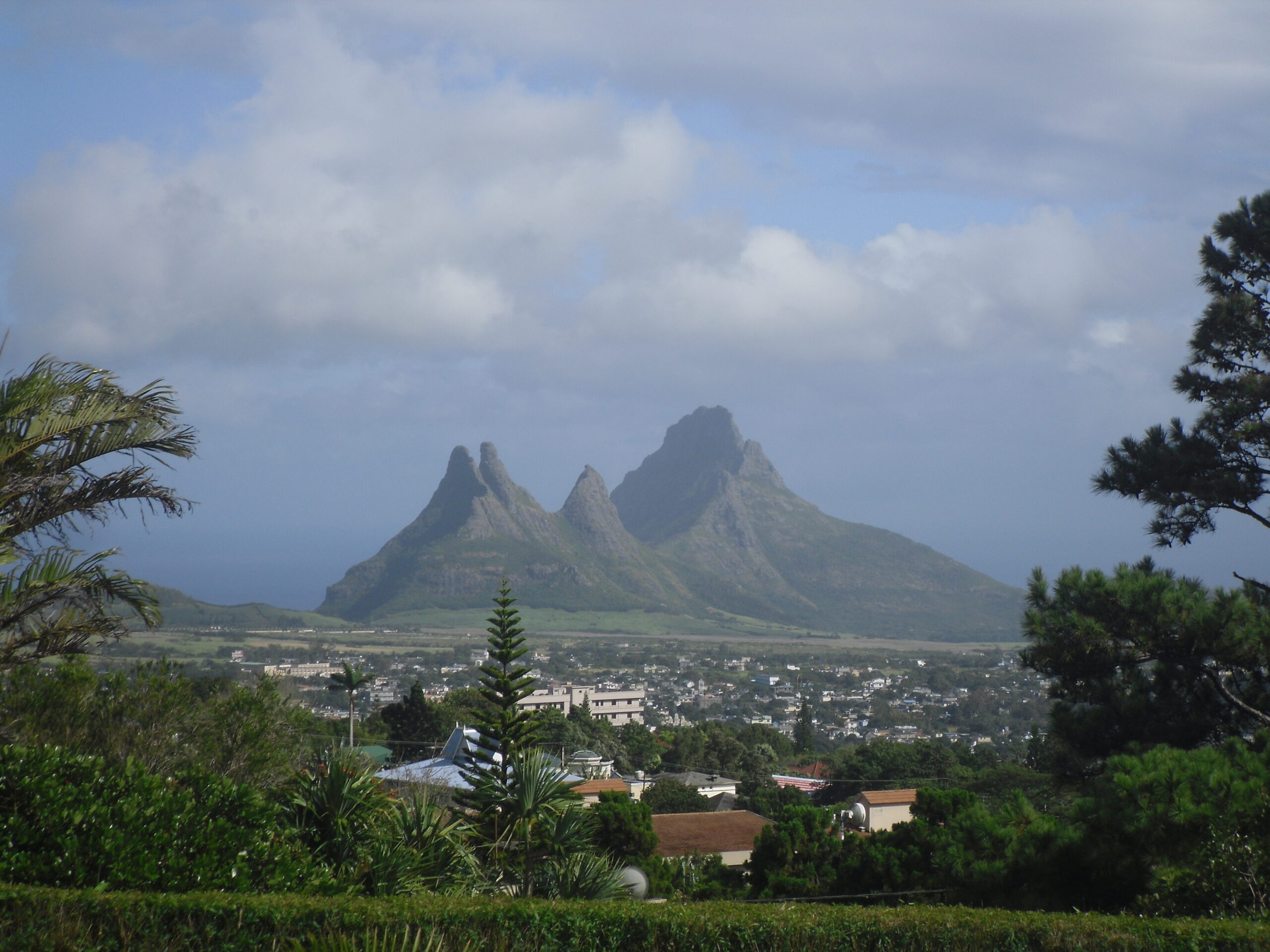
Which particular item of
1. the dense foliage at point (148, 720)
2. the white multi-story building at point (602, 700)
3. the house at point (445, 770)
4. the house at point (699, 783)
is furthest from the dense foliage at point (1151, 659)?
the white multi-story building at point (602, 700)

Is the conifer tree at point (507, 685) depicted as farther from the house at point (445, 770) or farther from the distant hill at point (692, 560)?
the distant hill at point (692, 560)

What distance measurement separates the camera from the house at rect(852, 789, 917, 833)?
27.7m

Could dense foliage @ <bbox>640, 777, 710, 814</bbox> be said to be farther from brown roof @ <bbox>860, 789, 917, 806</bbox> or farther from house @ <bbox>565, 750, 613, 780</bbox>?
brown roof @ <bbox>860, 789, 917, 806</bbox>

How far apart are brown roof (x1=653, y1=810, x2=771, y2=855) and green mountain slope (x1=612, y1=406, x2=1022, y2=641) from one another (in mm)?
127525

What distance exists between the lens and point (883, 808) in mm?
28141

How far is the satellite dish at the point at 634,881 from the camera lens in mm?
7469

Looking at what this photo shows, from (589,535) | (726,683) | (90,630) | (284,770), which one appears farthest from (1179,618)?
(589,535)

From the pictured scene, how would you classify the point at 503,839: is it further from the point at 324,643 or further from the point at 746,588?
the point at 746,588

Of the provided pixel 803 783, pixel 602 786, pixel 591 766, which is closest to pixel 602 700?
pixel 591 766

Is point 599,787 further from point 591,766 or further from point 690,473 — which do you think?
point 690,473

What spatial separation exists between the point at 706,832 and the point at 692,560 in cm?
14146

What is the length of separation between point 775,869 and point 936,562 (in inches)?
6339

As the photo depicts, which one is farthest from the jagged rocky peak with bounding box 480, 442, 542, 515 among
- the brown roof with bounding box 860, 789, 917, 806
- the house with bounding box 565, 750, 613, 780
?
the brown roof with bounding box 860, 789, 917, 806

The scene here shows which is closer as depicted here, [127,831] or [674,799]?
[127,831]
